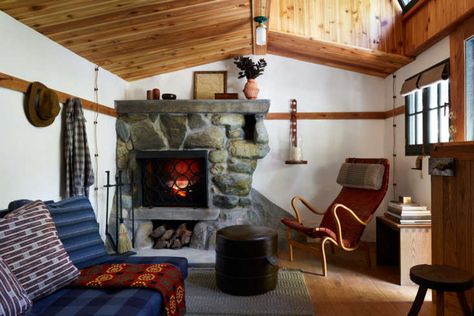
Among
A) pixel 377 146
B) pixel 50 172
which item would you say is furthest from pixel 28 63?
pixel 377 146

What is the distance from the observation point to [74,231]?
2.08 metres

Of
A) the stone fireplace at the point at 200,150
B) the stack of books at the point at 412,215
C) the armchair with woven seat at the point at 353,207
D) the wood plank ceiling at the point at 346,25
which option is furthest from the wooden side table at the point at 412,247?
the wood plank ceiling at the point at 346,25

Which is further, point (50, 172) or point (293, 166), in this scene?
point (293, 166)

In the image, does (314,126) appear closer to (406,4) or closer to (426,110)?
(426,110)

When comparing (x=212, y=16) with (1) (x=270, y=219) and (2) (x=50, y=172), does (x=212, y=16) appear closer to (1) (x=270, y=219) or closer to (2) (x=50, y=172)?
(2) (x=50, y=172)

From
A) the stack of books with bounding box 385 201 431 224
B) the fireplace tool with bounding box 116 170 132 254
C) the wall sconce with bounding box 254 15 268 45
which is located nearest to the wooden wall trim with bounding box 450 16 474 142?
the stack of books with bounding box 385 201 431 224

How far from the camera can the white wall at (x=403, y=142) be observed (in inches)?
125

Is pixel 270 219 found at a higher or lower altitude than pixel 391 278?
higher

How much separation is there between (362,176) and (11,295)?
3.15 m

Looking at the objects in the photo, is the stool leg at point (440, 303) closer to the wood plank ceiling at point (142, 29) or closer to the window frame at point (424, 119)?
the window frame at point (424, 119)

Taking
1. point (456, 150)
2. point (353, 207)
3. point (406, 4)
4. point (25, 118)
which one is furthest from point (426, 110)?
point (25, 118)

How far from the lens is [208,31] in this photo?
11.0ft

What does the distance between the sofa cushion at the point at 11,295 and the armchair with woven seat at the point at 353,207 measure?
7.67 feet

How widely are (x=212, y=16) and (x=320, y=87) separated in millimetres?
1868
